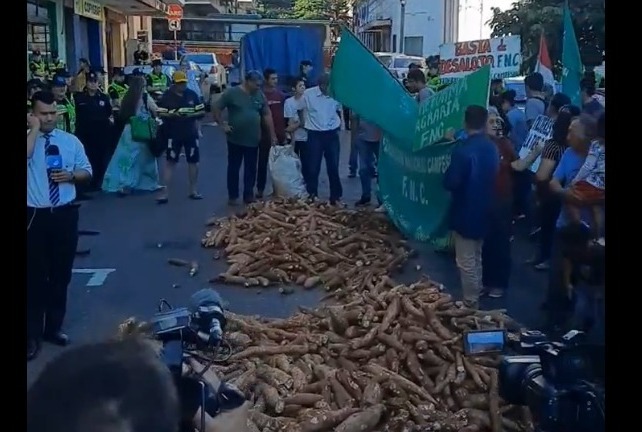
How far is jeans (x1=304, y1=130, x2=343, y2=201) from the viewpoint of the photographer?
10070 mm

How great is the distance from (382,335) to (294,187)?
206 inches

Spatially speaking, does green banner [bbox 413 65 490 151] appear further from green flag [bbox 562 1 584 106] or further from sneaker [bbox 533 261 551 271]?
sneaker [bbox 533 261 551 271]

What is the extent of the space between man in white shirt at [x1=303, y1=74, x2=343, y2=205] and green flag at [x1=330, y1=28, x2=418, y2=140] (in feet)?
5.31

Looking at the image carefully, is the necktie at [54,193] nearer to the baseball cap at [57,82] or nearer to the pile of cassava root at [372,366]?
the baseball cap at [57,82]

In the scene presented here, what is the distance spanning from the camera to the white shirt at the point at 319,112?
32.6ft

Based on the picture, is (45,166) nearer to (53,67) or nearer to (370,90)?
(53,67)

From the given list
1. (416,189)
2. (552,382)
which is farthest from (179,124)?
(552,382)

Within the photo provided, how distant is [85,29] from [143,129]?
32.5ft

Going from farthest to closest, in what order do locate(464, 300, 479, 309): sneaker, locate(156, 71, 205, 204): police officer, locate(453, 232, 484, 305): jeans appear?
locate(156, 71, 205, 204): police officer → locate(453, 232, 484, 305): jeans → locate(464, 300, 479, 309): sneaker

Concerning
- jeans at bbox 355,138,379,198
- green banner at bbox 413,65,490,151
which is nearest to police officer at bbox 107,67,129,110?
jeans at bbox 355,138,379,198

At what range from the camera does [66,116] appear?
562 centimetres
